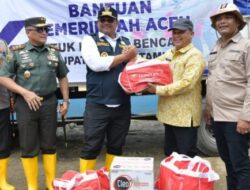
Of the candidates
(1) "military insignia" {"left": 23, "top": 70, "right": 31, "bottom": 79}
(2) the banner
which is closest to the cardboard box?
(1) "military insignia" {"left": 23, "top": 70, "right": 31, "bottom": 79}

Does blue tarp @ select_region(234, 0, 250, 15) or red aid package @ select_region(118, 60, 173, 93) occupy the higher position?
blue tarp @ select_region(234, 0, 250, 15)

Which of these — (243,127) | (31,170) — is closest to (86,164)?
(31,170)

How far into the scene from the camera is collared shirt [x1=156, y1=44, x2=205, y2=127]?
370 cm

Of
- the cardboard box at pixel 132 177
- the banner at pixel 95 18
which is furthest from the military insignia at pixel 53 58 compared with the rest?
the cardboard box at pixel 132 177

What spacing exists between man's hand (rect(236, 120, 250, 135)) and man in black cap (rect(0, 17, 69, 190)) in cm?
178

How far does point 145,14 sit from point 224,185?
2288 mm

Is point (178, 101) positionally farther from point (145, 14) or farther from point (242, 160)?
point (145, 14)

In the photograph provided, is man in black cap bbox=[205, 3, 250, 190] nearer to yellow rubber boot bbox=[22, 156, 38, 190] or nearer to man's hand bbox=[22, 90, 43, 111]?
man's hand bbox=[22, 90, 43, 111]

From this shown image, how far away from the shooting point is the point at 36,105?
3.95 m

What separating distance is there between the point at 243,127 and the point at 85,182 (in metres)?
1.32

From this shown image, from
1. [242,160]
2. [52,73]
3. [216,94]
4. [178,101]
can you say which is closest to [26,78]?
[52,73]

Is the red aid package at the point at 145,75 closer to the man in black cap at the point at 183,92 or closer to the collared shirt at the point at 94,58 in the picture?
the man in black cap at the point at 183,92

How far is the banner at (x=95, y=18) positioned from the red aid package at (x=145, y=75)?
1.65 m

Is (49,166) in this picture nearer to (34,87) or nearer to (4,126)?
(4,126)
